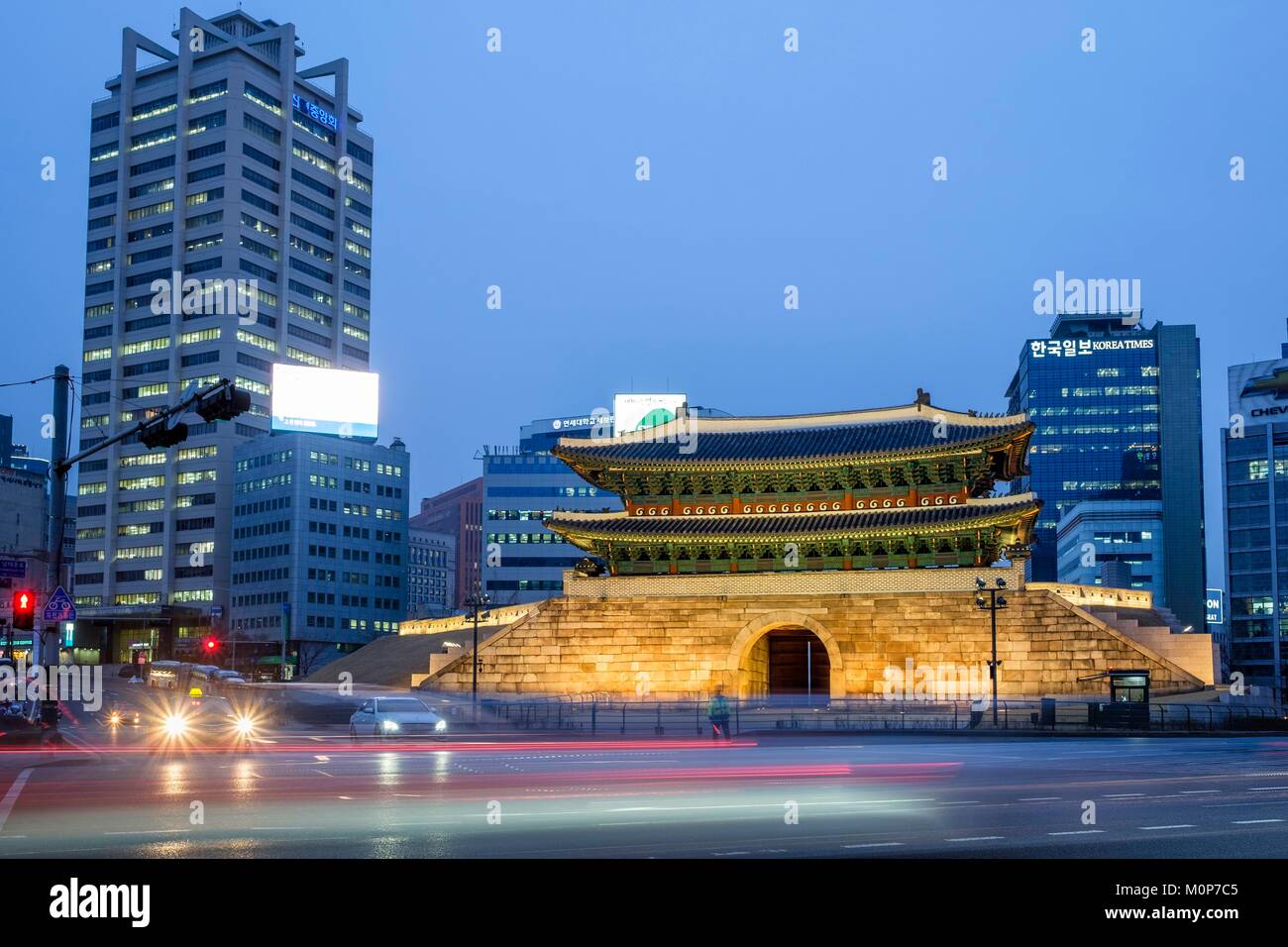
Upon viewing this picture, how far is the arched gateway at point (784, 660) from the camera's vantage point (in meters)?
51.3

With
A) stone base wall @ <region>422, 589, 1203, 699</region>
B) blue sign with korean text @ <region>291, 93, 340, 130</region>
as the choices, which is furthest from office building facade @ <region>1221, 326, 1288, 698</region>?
blue sign with korean text @ <region>291, 93, 340, 130</region>

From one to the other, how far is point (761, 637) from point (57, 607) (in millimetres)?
35385

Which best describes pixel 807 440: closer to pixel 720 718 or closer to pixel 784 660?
pixel 784 660

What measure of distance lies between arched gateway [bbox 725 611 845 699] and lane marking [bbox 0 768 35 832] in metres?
32.8

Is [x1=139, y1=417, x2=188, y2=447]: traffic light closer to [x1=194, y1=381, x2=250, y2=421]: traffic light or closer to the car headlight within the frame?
[x1=194, y1=381, x2=250, y2=421]: traffic light

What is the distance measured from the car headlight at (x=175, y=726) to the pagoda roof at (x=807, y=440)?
2167 centimetres

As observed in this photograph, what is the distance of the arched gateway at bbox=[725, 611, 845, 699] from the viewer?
168 ft

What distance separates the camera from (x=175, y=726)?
36.8m

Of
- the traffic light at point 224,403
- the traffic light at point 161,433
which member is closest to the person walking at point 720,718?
the traffic light at point 161,433

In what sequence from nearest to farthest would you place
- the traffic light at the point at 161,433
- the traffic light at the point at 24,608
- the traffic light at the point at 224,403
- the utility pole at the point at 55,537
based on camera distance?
1. the traffic light at the point at 224,403
2. the traffic light at the point at 161,433
3. the utility pole at the point at 55,537
4. the traffic light at the point at 24,608

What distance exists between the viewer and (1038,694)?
46500mm

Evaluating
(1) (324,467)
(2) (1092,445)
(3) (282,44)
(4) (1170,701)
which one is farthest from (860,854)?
(2) (1092,445)

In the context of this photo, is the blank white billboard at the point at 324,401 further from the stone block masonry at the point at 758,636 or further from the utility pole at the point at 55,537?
the utility pole at the point at 55,537
